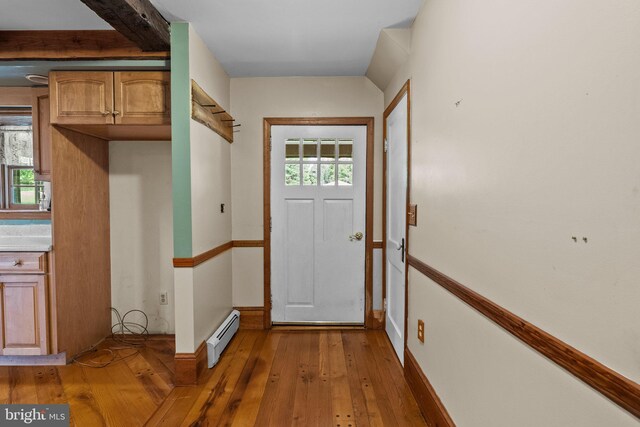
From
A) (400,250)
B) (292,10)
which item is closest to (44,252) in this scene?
(292,10)

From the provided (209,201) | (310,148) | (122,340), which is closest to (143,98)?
(209,201)

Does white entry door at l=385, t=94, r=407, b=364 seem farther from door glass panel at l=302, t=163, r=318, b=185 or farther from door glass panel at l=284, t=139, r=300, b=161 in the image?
door glass panel at l=284, t=139, r=300, b=161

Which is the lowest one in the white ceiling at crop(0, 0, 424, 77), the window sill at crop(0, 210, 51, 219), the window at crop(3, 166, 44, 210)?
the window sill at crop(0, 210, 51, 219)

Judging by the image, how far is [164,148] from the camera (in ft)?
9.26

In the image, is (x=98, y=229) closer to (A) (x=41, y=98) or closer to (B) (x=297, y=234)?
(A) (x=41, y=98)

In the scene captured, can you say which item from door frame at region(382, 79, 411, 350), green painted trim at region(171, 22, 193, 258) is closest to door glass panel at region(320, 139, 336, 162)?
door frame at region(382, 79, 411, 350)

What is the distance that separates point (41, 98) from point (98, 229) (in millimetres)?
1044

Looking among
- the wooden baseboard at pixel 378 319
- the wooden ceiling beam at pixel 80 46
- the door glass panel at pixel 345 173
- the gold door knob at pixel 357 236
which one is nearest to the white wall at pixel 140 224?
the wooden ceiling beam at pixel 80 46

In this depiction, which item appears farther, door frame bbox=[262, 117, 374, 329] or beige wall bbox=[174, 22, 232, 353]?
door frame bbox=[262, 117, 374, 329]

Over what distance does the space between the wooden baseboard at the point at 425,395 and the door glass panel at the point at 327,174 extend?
61.6 inches

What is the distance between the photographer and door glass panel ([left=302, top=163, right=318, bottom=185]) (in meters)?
3.06

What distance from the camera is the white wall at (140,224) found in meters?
2.83

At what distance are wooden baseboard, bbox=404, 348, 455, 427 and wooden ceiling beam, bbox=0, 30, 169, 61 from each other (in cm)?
256

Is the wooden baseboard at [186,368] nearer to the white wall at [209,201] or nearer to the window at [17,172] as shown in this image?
the white wall at [209,201]
